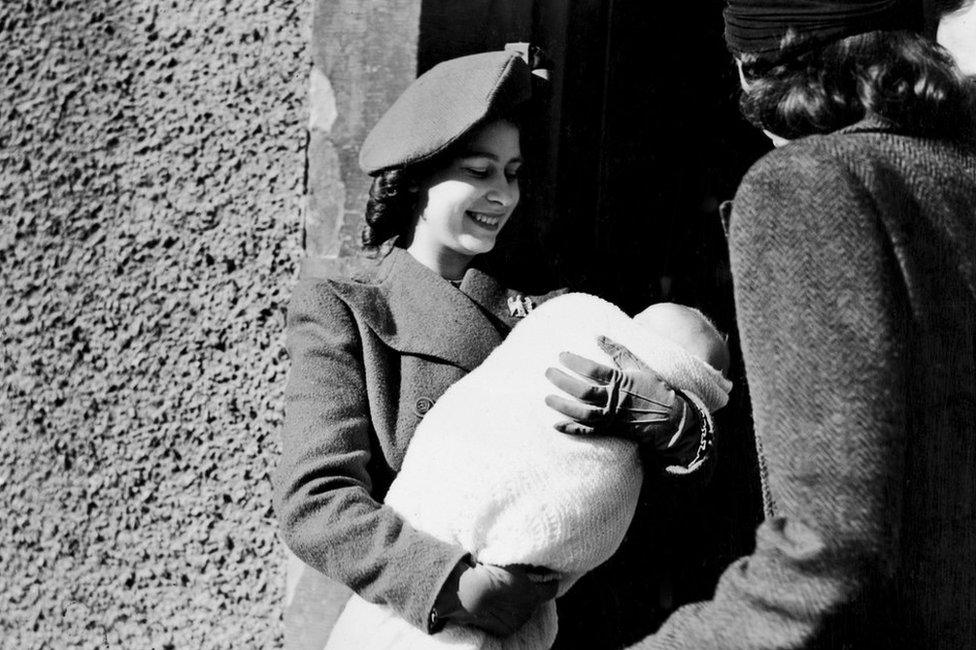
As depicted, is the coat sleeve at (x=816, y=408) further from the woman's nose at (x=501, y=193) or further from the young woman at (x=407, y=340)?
the woman's nose at (x=501, y=193)

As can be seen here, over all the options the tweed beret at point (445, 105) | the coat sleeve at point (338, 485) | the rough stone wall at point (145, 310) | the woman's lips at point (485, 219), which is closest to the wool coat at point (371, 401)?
the coat sleeve at point (338, 485)

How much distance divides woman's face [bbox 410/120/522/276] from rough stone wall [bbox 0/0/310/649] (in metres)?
0.49

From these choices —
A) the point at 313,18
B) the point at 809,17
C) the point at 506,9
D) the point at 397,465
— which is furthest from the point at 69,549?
the point at 809,17

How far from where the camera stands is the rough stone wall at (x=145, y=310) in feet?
8.61

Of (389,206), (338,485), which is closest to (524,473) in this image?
(338,485)

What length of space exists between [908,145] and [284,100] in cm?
171

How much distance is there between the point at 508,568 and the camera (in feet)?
5.63

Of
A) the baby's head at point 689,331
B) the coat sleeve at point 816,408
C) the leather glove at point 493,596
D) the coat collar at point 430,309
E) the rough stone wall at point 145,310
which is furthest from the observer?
the rough stone wall at point 145,310

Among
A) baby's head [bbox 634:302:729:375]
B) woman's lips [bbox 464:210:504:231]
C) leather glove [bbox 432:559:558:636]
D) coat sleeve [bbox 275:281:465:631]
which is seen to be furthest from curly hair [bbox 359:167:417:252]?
leather glove [bbox 432:559:558:636]

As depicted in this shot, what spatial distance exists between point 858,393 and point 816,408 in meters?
0.05

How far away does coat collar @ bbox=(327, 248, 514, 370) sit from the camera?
212cm

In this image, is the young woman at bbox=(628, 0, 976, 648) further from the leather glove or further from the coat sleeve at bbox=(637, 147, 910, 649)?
the leather glove

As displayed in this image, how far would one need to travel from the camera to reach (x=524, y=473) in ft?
5.60

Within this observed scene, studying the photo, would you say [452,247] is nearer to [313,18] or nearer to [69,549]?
[313,18]
